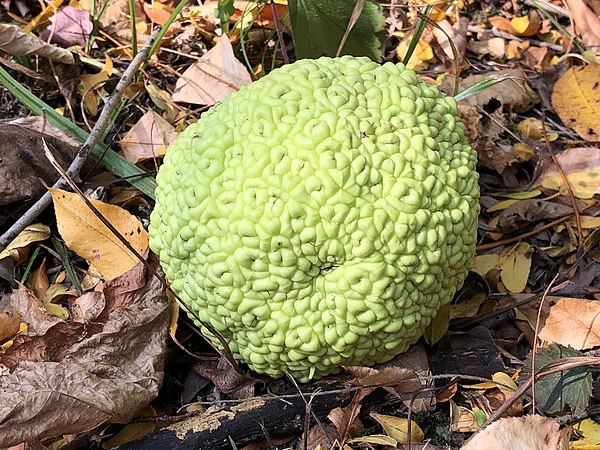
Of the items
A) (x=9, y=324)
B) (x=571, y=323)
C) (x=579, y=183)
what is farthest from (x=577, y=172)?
(x=9, y=324)

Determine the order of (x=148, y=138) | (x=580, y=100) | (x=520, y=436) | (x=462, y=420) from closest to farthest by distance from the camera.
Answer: (x=520, y=436) → (x=462, y=420) → (x=148, y=138) → (x=580, y=100)

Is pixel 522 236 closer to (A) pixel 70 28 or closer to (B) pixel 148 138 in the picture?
(B) pixel 148 138

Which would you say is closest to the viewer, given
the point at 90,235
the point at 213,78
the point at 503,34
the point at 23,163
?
the point at 90,235

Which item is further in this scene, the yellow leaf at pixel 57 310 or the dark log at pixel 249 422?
the yellow leaf at pixel 57 310

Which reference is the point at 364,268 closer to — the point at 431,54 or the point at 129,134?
the point at 129,134

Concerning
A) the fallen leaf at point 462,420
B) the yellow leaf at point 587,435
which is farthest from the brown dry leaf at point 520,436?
the fallen leaf at point 462,420

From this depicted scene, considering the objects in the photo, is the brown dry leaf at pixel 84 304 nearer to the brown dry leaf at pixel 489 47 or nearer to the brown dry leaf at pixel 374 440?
the brown dry leaf at pixel 374 440
